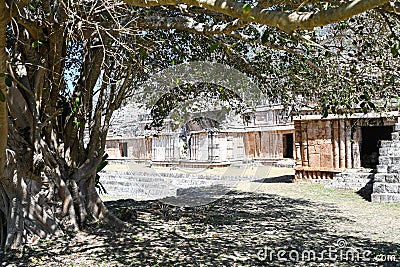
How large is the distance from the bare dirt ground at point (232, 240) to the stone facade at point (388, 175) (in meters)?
0.89

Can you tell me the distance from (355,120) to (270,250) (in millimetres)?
9367

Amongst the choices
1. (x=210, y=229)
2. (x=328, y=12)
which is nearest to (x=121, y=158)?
(x=210, y=229)

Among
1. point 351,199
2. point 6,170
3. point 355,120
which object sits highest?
point 355,120

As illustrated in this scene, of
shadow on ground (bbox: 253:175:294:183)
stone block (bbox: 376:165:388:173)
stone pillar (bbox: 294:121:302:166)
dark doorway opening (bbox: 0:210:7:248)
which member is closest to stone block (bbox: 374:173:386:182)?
stone block (bbox: 376:165:388:173)

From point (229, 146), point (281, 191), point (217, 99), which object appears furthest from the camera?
point (229, 146)

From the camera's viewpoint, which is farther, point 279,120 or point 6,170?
point 279,120

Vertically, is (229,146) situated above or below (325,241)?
above

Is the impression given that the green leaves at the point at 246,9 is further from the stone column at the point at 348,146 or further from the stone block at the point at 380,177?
the stone column at the point at 348,146

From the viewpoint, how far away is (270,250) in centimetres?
494

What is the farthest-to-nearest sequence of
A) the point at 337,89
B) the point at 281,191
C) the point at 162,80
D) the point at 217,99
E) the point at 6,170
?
the point at 281,191, the point at 217,99, the point at 162,80, the point at 337,89, the point at 6,170

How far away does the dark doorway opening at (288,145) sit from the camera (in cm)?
2173

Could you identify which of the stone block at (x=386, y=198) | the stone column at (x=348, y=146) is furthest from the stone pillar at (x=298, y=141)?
the stone block at (x=386, y=198)

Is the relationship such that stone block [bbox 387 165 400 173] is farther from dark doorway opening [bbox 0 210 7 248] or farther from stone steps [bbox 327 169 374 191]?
dark doorway opening [bbox 0 210 7 248]

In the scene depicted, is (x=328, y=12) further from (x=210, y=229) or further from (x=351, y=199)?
(x=351, y=199)
